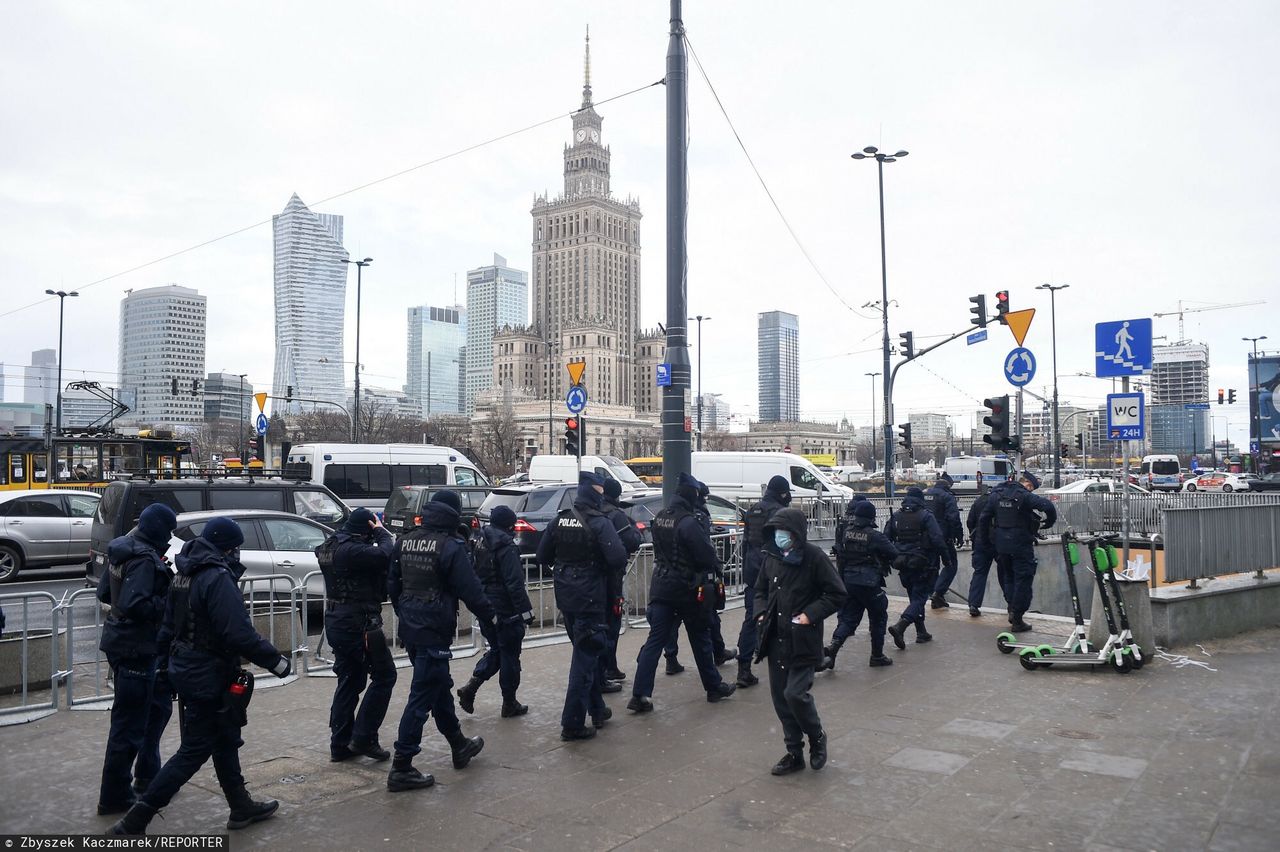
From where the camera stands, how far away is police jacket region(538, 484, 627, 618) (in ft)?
22.6

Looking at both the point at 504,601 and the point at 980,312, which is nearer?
the point at 504,601

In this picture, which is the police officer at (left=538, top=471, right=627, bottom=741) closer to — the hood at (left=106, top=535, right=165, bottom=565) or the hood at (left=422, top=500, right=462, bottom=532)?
the hood at (left=422, top=500, right=462, bottom=532)

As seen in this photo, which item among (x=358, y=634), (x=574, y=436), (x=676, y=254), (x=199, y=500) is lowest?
(x=358, y=634)

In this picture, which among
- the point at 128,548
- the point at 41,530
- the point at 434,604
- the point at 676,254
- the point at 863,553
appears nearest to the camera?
the point at 128,548

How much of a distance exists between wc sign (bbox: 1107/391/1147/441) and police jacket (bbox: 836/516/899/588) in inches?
137

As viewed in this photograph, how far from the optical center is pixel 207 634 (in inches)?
192

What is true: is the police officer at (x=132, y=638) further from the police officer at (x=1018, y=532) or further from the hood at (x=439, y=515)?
the police officer at (x=1018, y=532)

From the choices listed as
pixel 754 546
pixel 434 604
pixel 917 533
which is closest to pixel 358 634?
pixel 434 604

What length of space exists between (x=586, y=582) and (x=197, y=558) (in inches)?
113

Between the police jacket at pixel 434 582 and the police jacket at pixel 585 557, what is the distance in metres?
1.07

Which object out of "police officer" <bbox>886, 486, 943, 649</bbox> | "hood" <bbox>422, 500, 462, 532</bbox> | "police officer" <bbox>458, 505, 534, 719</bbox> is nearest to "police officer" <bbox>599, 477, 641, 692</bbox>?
"police officer" <bbox>458, 505, 534, 719</bbox>

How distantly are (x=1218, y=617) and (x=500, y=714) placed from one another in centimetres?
787

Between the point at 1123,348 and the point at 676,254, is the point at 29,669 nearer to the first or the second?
the point at 676,254

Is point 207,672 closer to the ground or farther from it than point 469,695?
farther from it
